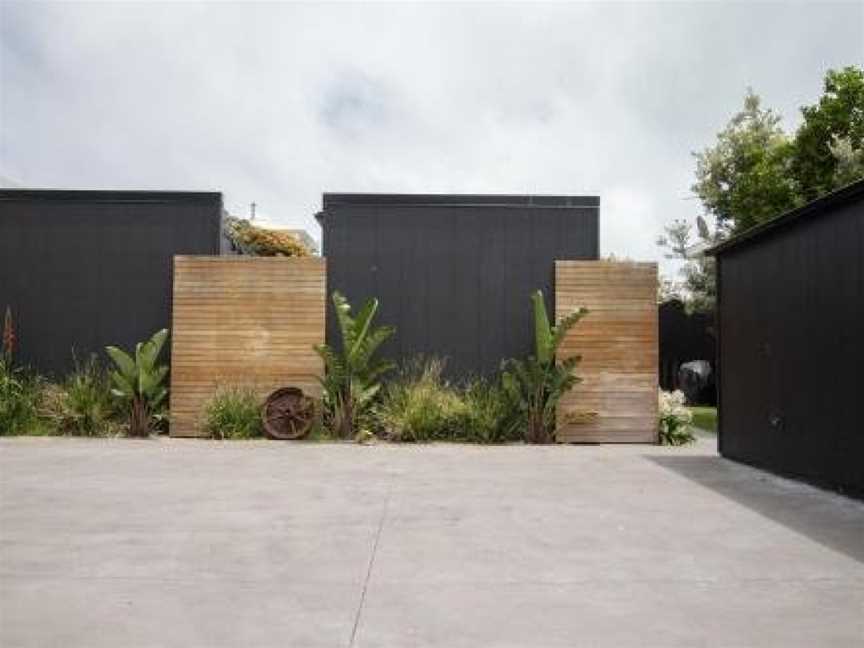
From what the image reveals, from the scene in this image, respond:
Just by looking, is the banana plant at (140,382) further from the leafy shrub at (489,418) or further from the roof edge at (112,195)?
the leafy shrub at (489,418)

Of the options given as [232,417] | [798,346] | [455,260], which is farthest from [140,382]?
[798,346]

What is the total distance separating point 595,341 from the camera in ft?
40.5

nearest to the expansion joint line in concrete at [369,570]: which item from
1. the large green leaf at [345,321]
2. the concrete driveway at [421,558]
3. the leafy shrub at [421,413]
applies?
the concrete driveway at [421,558]

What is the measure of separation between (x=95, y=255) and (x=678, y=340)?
44.3ft

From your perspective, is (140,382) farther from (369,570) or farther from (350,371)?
(369,570)

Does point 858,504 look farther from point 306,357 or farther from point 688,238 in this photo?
point 688,238

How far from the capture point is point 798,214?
827 cm

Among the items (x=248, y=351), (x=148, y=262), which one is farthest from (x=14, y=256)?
(x=248, y=351)

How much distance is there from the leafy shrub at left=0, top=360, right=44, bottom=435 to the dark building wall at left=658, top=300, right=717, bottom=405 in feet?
45.6

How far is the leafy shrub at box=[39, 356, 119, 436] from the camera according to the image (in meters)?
12.0

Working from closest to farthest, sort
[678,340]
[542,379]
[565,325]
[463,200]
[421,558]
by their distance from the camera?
[421,558] → [565,325] → [542,379] → [463,200] → [678,340]

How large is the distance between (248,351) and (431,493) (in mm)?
5692

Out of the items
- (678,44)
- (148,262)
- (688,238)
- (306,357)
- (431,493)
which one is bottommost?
(431,493)

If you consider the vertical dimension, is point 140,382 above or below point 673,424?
above
